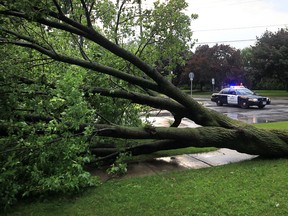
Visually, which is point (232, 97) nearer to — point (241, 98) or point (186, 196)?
point (241, 98)

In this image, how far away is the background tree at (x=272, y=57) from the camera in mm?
34875

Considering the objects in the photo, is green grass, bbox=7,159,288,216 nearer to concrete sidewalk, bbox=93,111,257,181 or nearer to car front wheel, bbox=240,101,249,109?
concrete sidewalk, bbox=93,111,257,181

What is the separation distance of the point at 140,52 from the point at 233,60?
44.2 metres

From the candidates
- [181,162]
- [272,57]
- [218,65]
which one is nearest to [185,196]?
[181,162]

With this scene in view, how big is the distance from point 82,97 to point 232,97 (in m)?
19.6

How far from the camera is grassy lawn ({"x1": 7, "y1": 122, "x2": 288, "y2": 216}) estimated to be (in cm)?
386

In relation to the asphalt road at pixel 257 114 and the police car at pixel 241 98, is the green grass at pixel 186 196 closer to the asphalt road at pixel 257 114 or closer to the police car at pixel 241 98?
the asphalt road at pixel 257 114

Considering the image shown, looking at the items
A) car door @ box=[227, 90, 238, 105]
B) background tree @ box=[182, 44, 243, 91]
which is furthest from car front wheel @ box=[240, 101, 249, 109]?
background tree @ box=[182, 44, 243, 91]

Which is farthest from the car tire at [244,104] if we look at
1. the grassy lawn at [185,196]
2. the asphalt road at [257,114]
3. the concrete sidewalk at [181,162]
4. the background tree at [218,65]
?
the background tree at [218,65]

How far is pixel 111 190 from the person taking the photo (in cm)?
479

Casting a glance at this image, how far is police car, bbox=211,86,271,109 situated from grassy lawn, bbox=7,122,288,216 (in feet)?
54.6

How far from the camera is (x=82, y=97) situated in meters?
4.60

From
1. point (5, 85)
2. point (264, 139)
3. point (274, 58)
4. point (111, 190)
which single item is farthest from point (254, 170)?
point (274, 58)

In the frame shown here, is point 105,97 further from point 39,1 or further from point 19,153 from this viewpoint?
point 39,1
